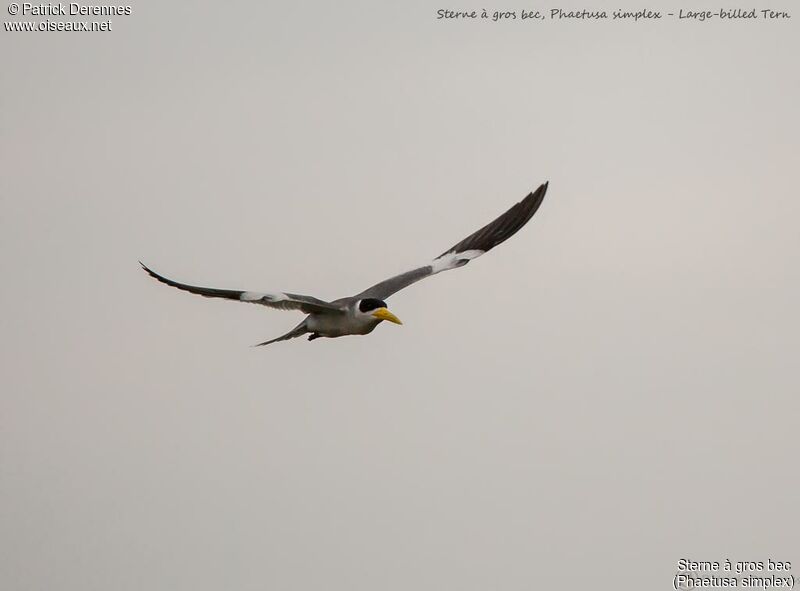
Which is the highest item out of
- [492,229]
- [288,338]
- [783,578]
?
[492,229]

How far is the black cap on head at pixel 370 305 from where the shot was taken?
2603cm

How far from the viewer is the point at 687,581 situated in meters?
40.4

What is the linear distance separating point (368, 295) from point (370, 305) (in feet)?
6.03

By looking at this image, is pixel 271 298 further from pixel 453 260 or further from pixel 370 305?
pixel 453 260

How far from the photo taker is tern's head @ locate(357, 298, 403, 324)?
2588cm

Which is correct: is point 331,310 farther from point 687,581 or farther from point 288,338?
point 687,581

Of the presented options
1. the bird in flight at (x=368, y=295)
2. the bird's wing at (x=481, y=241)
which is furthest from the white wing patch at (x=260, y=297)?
the bird's wing at (x=481, y=241)

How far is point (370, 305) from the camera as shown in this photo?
26062 mm

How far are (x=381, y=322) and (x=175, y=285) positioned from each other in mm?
3997

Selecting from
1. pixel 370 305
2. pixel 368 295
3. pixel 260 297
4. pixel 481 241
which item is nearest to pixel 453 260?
pixel 481 241

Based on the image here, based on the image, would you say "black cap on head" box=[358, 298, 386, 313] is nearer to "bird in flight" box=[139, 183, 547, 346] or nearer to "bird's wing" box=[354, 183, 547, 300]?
"bird in flight" box=[139, 183, 547, 346]

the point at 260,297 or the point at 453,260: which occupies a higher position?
the point at 453,260

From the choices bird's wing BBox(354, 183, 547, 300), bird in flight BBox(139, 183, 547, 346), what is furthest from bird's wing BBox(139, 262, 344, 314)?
bird's wing BBox(354, 183, 547, 300)

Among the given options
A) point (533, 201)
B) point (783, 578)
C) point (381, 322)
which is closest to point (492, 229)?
point (533, 201)
